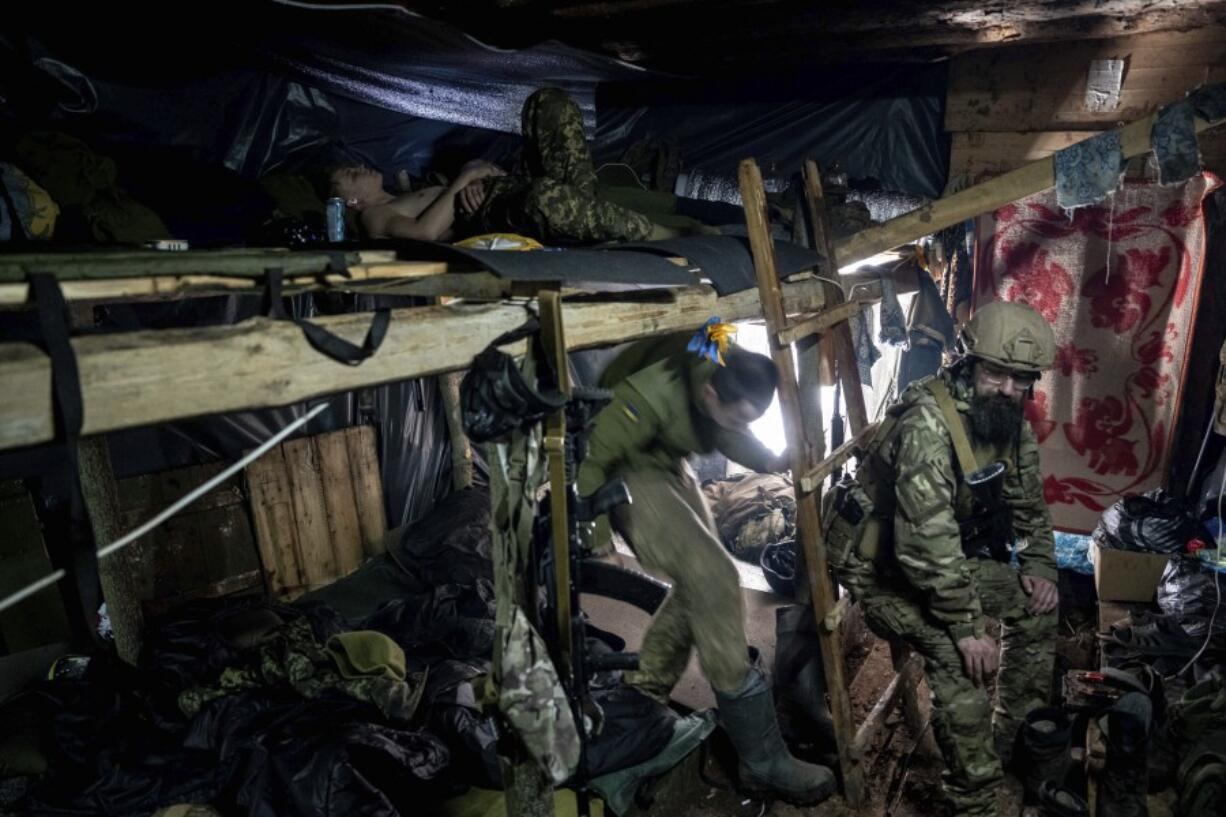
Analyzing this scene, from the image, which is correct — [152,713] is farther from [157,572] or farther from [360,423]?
[360,423]

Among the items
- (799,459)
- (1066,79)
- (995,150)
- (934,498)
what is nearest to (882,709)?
(934,498)

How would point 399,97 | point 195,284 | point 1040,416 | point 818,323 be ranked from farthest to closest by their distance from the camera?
1. point 1040,416
2. point 399,97
3. point 818,323
4. point 195,284

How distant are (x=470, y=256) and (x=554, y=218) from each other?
1.40 metres

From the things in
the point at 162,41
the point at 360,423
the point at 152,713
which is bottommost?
the point at 152,713

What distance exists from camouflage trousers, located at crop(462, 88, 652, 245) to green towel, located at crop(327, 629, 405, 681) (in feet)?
9.30

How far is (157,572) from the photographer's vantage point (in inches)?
237

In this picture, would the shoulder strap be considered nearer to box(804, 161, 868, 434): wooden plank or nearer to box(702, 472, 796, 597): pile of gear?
box(804, 161, 868, 434): wooden plank

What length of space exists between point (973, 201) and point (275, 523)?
617cm

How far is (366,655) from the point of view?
4.87 meters

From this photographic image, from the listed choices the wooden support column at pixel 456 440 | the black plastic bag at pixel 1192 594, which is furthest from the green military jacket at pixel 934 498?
the wooden support column at pixel 456 440

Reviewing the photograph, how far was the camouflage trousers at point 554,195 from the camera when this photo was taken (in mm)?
3791

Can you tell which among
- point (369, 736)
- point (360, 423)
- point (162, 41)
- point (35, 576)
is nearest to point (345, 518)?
point (360, 423)

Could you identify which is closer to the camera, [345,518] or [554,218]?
[554,218]

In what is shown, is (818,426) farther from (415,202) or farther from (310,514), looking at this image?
(310,514)
